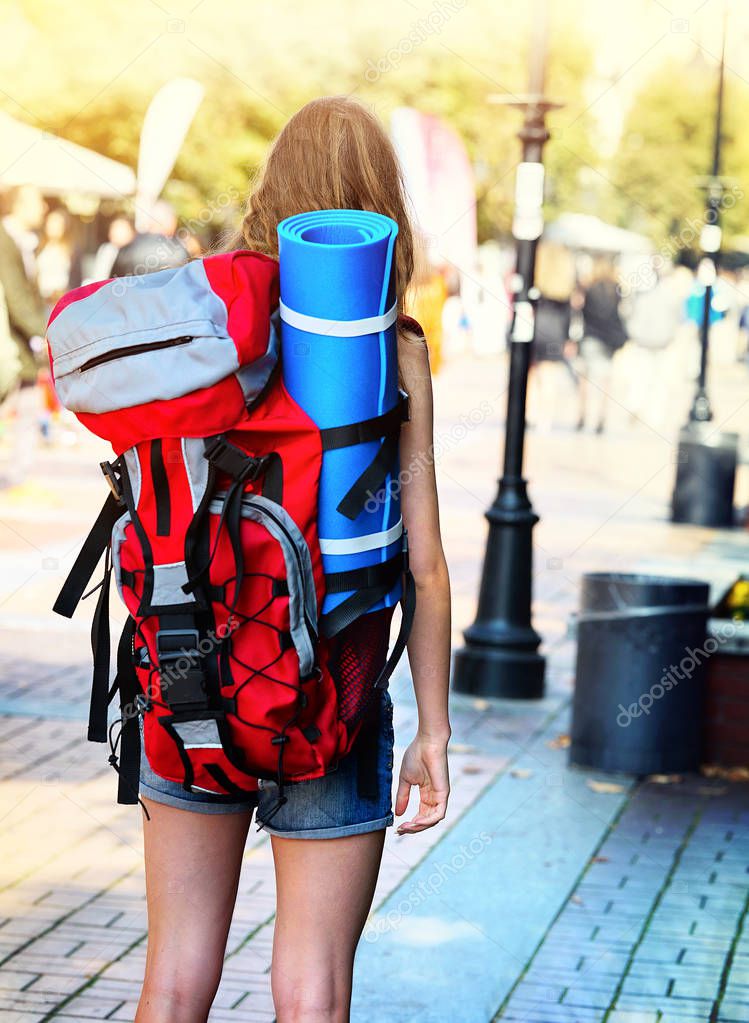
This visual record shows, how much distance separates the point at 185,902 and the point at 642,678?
3785 mm

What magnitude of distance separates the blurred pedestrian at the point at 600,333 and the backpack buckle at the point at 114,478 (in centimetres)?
1817

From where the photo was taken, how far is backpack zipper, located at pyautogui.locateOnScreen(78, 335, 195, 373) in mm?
2023

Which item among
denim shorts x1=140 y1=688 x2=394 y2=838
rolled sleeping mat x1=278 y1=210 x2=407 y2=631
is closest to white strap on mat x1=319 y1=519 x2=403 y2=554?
rolled sleeping mat x1=278 y1=210 x2=407 y2=631

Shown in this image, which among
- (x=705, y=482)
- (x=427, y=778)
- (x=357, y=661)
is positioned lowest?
(x=705, y=482)

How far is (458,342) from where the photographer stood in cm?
3631

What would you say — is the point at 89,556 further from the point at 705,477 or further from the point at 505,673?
the point at 705,477

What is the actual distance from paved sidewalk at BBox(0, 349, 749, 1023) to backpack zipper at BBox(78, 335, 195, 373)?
2041 mm

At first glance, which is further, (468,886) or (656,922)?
(468,886)

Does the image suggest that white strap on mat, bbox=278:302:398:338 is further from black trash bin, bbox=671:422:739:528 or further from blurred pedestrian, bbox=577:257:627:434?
blurred pedestrian, bbox=577:257:627:434

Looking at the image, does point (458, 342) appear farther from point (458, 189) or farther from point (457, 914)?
point (457, 914)

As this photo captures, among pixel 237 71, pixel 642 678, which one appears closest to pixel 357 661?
pixel 642 678

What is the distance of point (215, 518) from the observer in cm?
202

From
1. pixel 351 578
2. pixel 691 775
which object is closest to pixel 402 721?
pixel 691 775

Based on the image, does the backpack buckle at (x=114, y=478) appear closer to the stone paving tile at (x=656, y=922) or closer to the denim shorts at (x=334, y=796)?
the denim shorts at (x=334, y=796)
